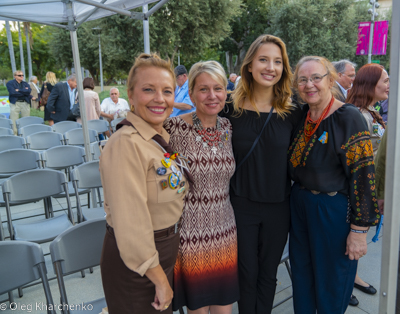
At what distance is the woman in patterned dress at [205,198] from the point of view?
165cm

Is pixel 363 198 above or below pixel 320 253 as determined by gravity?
above

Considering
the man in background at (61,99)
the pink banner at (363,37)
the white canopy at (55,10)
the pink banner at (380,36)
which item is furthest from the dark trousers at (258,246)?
the pink banner at (363,37)

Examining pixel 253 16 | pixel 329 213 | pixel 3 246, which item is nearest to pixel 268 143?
pixel 329 213

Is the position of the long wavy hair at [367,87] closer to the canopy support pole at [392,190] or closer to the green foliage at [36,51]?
the canopy support pole at [392,190]

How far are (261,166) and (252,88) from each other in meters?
0.50

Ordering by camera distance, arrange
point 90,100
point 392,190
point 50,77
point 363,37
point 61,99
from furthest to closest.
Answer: point 363,37
point 50,77
point 61,99
point 90,100
point 392,190

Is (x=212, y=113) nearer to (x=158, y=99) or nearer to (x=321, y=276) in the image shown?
(x=158, y=99)

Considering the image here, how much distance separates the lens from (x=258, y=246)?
6.36ft

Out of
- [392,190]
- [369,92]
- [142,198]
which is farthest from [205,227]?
[369,92]

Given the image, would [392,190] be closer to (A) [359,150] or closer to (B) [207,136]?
(A) [359,150]

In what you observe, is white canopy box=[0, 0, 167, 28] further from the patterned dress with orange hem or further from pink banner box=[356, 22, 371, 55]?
pink banner box=[356, 22, 371, 55]

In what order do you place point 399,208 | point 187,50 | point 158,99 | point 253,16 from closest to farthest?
point 399,208
point 158,99
point 187,50
point 253,16

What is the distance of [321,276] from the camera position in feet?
6.15

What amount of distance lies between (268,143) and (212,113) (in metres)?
0.38
